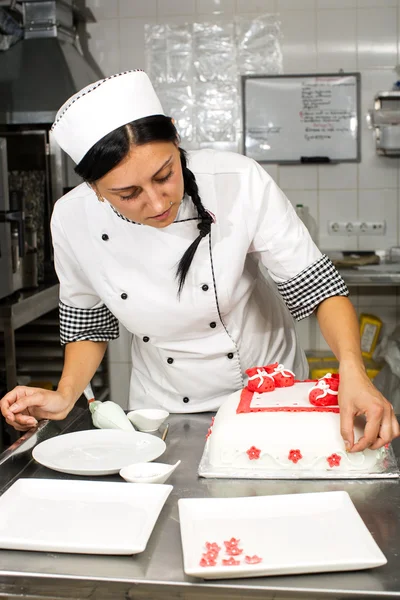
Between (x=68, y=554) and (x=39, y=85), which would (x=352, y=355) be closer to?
(x=68, y=554)

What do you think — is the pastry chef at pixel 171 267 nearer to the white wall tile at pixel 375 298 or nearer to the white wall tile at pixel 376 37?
the white wall tile at pixel 375 298

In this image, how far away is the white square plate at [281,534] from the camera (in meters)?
0.88

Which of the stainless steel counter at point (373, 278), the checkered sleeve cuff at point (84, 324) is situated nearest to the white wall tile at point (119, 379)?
the stainless steel counter at point (373, 278)

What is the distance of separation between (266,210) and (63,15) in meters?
2.43

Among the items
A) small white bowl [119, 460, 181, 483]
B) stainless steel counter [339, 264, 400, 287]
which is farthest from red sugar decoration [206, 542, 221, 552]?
stainless steel counter [339, 264, 400, 287]

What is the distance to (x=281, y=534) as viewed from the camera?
3.20 feet

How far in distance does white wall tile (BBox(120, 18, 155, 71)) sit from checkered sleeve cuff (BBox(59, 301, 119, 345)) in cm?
243

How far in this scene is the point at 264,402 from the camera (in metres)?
1.29

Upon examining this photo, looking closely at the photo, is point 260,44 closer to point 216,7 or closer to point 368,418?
point 216,7

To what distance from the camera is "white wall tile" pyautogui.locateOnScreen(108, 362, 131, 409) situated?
3.97 m

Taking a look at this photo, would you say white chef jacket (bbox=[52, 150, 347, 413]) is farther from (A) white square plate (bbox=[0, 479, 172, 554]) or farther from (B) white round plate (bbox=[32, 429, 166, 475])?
(A) white square plate (bbox=[0, 479, 172, 554])

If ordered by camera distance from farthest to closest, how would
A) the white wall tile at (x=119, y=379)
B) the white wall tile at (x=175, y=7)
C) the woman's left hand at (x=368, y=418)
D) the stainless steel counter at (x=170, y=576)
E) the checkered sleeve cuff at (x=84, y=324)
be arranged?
1. the white wall tile at (x=119, y=379)
2. the white wall tile at (x=175, y=7)
3. the checkered sleeve cuff at (x=84, y=324)
4. the woman's left hand at (x=368, y=418)
5. the stainless steel counter at (x=170, y=576)

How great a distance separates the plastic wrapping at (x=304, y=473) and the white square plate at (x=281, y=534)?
0.11m

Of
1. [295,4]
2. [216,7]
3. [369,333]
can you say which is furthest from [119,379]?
[295,4]
